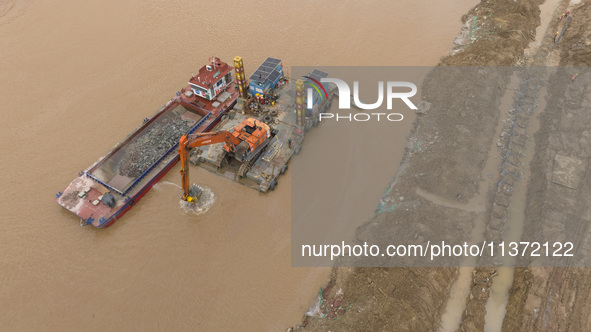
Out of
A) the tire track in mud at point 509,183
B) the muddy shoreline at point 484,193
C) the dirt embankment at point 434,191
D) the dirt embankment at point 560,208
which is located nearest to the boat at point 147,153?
the muddy shoreline at point 484,193

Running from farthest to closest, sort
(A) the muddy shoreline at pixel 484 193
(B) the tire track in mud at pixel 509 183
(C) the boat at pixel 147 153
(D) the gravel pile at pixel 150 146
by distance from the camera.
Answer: (D) the gravel pile at pixel 150 146 < (C) the boat at pixel 147 153 < (B) the tire track in mud at pixel 509 183 < (A) the muddy shoreline at pixel 484 193

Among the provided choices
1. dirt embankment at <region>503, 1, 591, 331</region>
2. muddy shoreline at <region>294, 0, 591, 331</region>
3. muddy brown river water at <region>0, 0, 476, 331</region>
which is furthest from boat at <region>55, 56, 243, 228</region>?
dirt embankment at <region>503, 1, 591, 331</region>

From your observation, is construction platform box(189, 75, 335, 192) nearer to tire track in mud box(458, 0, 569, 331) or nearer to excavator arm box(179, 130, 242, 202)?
excavator arm box(179, 130, 242, 202)

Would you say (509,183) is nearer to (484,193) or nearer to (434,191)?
(484,193)

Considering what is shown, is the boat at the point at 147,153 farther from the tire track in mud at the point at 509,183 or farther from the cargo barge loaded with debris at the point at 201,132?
the tire track in mud at the point at 509,183

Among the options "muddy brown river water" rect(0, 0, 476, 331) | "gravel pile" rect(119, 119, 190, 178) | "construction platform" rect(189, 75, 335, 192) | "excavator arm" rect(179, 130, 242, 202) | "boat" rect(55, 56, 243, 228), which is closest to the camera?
"muddy brown river water" rect(0, 0, 476, 331)

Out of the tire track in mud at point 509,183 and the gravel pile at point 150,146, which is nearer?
the tire track in mud at point 509,183

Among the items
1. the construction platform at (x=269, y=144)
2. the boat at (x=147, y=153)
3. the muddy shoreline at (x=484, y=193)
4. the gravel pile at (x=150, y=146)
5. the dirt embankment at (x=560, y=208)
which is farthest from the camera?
the construction platform at (x=269, y=144)
